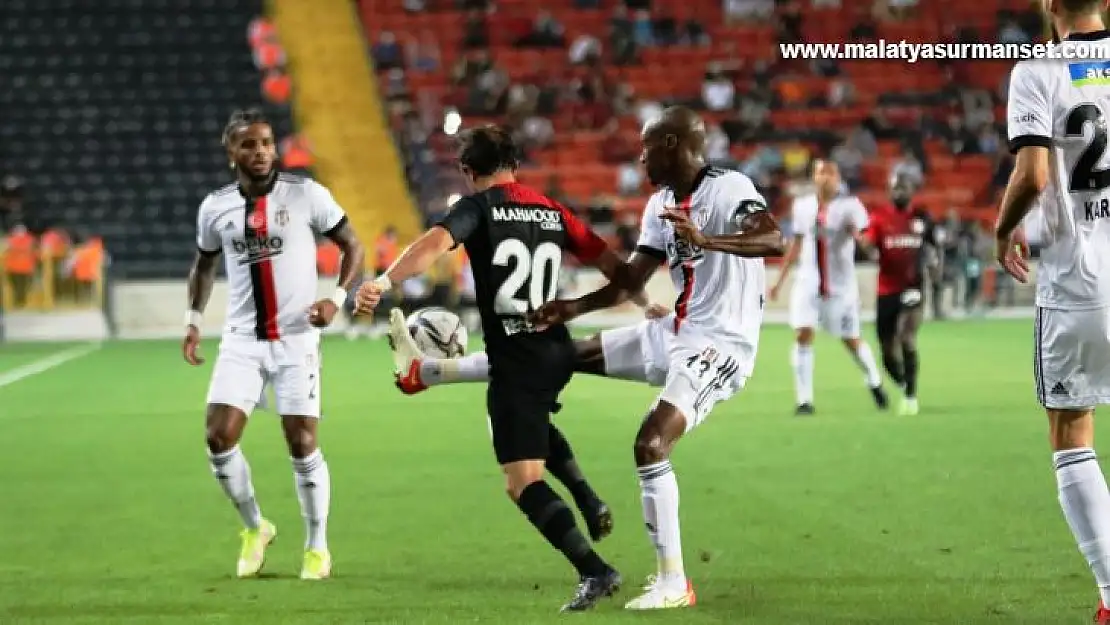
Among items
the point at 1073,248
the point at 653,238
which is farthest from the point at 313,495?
the point at 1073,248

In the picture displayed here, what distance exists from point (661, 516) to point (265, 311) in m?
2.40

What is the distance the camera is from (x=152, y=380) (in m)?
20.0

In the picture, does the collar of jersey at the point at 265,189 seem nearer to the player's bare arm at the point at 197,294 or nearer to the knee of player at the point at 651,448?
the player's bare arm at the point at 197,294

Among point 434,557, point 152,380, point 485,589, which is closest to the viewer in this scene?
point 485,589

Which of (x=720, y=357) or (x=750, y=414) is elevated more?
(x=720, y=357)

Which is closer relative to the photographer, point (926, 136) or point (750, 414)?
point (750, 414)

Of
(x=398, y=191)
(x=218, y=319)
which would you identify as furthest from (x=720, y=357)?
(x=398, y=191)

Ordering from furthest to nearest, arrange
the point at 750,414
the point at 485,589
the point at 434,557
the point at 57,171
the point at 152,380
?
the point at 57,171 → the point at 152,380 → the point at 750,414 → the point at 434,557 → the point at 485,589

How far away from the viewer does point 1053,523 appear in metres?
8.77

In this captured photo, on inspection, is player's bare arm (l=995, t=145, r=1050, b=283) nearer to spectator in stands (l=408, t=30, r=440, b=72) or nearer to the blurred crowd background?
the blurred crowd background

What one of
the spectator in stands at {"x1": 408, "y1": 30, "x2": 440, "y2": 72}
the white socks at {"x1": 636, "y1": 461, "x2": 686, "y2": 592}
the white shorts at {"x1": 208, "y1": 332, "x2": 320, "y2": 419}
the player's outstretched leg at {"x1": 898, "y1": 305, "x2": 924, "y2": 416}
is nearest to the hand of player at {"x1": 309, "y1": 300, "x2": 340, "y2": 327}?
the white shorts at {"x1": 208, "y1": 332, "x2": 320, "y2": 419}

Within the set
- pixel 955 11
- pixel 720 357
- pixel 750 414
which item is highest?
pixel 955 11

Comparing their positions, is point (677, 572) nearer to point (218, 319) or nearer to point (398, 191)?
point (218, 319)

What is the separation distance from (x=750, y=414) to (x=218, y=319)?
55.3 ft
